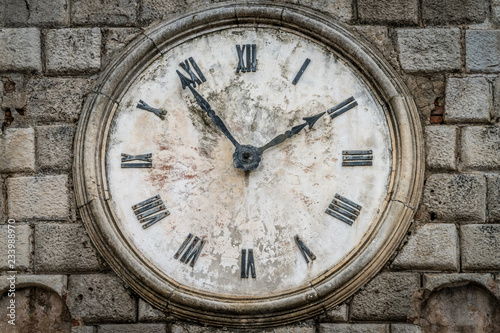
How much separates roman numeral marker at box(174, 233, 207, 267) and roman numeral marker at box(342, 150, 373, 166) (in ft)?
3.87

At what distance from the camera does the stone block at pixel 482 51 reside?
19.7ft

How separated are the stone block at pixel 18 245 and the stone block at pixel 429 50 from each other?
3035mm

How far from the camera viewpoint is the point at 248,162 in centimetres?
579

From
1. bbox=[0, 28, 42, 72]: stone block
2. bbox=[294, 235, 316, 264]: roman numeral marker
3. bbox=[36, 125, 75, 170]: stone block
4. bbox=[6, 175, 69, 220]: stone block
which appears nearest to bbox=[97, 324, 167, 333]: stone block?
bbox=[6, 175, 69, 220]: stone block

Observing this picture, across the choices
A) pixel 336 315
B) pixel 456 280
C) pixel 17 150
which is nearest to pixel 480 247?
pixel 456 280

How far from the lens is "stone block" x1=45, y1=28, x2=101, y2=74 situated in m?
6.07

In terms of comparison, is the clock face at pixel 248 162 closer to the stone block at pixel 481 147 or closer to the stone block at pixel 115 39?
the stone block at pixel 115 39

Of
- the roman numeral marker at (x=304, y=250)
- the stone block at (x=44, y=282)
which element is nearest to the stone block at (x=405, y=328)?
the roman numeral marker at (x=304, y=250)

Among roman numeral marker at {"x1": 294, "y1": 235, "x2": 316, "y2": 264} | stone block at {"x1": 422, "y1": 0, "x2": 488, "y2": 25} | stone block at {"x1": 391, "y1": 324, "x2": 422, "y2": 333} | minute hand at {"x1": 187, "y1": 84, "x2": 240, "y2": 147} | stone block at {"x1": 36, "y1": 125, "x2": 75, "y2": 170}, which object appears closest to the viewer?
stone block at {"x1": 391, "y1": 324, "x2": 422, "y2": 333}

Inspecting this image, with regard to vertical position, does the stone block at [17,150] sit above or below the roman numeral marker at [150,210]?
above

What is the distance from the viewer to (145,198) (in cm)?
586

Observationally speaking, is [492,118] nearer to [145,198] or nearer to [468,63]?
[468,63]

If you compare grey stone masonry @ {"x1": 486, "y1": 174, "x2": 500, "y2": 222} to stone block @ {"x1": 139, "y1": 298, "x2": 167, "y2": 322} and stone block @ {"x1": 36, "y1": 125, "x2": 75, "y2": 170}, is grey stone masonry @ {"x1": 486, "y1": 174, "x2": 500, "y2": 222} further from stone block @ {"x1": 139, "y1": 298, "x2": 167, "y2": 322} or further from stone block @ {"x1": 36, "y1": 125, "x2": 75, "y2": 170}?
stone block @ {"x1": 36, "y1": 125, "x2": 75, "y2": 170}

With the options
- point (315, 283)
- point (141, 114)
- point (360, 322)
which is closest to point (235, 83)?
point (141, 114)
